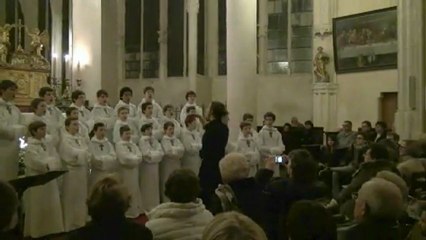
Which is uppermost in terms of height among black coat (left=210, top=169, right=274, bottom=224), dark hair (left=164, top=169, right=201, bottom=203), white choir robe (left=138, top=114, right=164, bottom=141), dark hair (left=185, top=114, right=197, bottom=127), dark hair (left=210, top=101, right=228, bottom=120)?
dark hair (left=210, top=101, right=228, bottom=120)

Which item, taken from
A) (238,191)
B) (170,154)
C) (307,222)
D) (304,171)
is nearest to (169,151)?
(170,154)

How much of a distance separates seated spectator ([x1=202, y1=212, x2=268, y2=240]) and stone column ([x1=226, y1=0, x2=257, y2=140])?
33.6ft

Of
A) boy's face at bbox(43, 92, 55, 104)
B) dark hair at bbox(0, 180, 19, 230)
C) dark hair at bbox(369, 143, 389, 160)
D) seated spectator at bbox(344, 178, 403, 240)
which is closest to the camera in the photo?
dark hair at bbox(0, 180, 19, 230)

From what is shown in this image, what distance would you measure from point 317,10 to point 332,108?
301 cm

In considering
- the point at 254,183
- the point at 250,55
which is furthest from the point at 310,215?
the point at 250,55

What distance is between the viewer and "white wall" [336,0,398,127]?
18.8 m

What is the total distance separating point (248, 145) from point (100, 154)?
2.99 m

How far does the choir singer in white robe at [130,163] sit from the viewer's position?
1015 cm

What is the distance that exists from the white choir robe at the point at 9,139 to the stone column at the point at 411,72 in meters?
8.95

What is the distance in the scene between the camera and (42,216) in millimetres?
9016

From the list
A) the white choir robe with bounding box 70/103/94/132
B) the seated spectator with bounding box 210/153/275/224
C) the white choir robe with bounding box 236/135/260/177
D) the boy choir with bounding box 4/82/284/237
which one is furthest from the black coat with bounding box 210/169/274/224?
the white choir robe with bounding box 236/135/260/177

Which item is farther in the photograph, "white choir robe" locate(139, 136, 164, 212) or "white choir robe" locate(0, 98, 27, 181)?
"white choir robe" locate(139, 136, 164, 212)

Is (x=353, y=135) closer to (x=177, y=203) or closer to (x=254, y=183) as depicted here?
(x=254, y=183)

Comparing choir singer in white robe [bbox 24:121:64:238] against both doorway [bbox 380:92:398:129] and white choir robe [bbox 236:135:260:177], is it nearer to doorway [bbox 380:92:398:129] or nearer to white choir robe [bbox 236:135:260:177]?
white choir robe [bbox 236:135:260:177]
